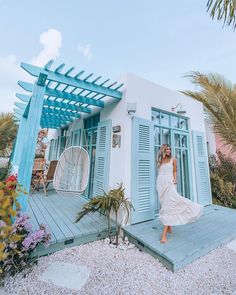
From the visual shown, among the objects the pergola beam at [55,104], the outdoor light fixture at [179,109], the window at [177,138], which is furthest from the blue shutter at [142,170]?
the pergola beam at [55,104]

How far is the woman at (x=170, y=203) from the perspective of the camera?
254 centimetres

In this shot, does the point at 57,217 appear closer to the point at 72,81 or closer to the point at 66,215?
the point at 66,215

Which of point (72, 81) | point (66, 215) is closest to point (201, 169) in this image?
point (66, 215)

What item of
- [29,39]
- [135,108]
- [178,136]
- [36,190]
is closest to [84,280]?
[135,108]

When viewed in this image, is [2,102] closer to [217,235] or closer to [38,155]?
[38,155]

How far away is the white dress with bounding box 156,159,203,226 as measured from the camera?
8.30 feet

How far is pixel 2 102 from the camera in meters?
8.64

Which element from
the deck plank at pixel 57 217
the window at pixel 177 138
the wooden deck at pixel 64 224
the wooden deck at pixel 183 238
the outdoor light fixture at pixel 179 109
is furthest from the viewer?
the outdoor light fixture at pixel 179 109

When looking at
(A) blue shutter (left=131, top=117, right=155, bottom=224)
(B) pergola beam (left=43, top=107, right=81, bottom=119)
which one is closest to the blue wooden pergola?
(B) pergola beam (left=43, top=107, right=81, bottom=119)

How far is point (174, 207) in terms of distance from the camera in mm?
2674

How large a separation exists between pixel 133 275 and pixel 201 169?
12.7 feet

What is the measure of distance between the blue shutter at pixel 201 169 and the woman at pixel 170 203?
2255mm

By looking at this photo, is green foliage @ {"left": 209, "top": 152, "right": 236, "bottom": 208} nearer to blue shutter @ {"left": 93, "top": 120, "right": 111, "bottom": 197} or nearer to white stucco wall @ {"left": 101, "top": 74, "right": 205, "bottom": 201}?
white stucco wall @ {"left": 101, "top": 74, "right": 205, "bottom": 201}

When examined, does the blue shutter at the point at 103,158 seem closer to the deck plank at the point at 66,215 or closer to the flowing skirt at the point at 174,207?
the deck plank at the point at 66,215
